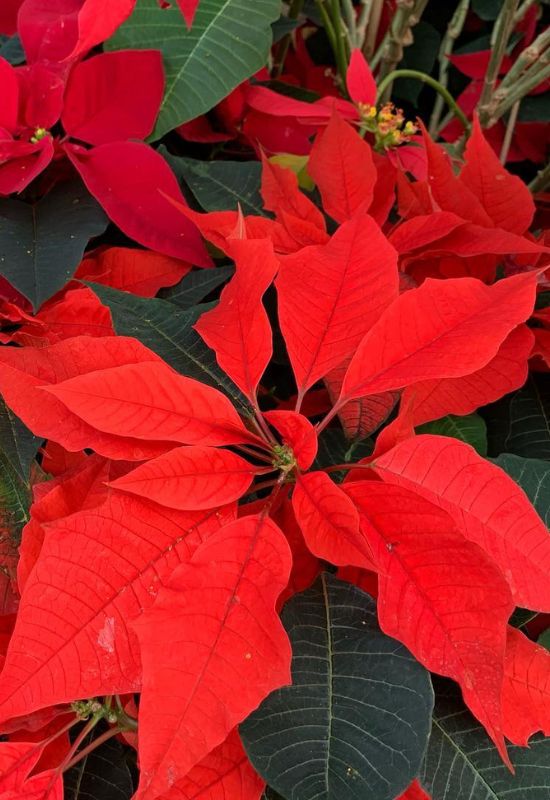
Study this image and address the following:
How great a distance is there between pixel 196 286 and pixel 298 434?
0.68ft

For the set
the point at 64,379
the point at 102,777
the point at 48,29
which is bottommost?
the point at 102,777

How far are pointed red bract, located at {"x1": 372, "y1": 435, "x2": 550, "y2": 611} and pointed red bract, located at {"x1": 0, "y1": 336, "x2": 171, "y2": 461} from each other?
13 cm

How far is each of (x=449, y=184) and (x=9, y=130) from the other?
33 centimetres

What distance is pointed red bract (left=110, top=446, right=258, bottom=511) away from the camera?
0.40 meters

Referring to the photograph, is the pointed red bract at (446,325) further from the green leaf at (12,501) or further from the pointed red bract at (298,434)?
the green leaf at (12,501)

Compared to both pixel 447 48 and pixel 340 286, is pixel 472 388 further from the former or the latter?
pixel 447 48

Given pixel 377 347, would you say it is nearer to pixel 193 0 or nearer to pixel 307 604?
pixel 307 604

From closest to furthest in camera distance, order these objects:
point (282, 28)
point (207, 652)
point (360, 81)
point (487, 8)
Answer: point (207, 652) < point (360, 81) < point (282, 28) < point (487, 8)

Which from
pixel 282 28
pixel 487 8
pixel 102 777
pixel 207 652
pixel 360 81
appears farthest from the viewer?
pixel 487 8

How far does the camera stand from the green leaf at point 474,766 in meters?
0.42

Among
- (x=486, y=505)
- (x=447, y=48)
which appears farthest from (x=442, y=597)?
(x=447, y=48)

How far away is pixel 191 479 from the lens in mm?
411

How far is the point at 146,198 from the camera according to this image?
61 cm

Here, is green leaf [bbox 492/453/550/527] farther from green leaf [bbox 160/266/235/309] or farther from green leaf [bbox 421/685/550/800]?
green leaf [bbox 160/266/235/309]
